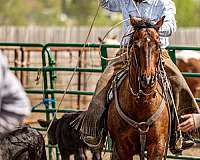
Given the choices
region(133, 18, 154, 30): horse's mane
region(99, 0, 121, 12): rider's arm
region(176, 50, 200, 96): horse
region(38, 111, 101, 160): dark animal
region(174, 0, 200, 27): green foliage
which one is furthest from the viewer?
region(174, 0, 200, 27): green foliage

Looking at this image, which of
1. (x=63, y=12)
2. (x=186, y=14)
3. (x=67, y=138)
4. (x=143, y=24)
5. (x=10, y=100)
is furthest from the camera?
(x=63, y=12)

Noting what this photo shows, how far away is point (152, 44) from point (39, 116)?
23.5ft

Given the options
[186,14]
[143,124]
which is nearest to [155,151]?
[143,124]

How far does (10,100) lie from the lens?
4.13 meters

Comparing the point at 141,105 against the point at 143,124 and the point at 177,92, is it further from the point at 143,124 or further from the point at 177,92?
the point at 177,92

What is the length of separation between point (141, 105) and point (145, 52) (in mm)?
602

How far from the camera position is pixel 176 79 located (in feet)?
25.0

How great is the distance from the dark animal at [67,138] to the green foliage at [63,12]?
176 ft

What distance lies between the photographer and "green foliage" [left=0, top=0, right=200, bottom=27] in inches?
2665

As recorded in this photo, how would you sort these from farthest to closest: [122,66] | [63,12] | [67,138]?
[63,12] → [67,138] → [122,66]

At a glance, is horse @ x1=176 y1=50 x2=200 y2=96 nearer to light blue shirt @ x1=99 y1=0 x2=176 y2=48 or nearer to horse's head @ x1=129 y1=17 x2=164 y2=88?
light blue shirt @ x1=99 y1=0 x2=176 y2=48

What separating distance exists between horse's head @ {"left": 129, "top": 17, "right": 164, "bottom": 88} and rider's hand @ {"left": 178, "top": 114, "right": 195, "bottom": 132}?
0.98 metres

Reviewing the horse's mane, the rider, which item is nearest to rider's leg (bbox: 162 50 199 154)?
the rider

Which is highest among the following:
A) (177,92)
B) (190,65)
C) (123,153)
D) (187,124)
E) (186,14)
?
(186,14)
